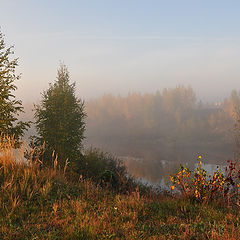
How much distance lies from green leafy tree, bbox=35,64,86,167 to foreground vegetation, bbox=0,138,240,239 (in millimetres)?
13652

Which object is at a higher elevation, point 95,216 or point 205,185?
point 205,185

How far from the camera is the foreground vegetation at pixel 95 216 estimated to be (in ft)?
12.9

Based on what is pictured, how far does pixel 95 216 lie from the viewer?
4.81 meters

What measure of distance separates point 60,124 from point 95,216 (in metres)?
16.7

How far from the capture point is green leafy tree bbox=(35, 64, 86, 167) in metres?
20.5

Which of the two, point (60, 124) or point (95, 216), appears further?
point (60, 124)

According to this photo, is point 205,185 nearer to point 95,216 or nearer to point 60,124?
point 95,216

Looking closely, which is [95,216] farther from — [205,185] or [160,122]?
[160,122]

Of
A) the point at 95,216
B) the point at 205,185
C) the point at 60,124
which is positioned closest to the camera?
the point at 95,216

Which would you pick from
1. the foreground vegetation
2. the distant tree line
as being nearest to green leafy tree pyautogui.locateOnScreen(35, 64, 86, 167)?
the foreground vegetation

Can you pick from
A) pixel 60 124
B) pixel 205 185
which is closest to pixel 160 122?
pixel 60 124

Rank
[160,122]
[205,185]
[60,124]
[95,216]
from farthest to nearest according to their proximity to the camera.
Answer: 1. [160,122]
2. [60,124]
3. [205,185]
4. [95,216]

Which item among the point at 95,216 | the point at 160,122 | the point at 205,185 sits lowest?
the point at 95,216

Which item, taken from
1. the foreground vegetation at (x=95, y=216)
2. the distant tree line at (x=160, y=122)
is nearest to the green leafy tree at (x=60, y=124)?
the foreground vegetation at (x=95, y=216)
